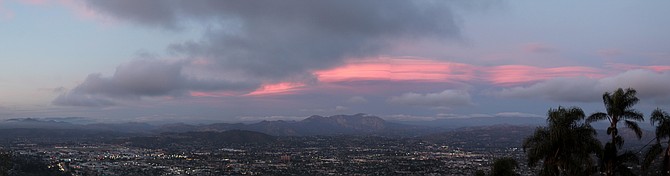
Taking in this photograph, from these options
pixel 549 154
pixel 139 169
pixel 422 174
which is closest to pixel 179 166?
pixel 139 169

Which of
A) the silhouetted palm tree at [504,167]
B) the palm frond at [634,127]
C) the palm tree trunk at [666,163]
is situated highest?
the palm frond at [634,127]

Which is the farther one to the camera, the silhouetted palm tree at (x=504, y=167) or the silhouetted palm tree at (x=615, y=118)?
the silhouetted palm tree at (x=504, y=167)

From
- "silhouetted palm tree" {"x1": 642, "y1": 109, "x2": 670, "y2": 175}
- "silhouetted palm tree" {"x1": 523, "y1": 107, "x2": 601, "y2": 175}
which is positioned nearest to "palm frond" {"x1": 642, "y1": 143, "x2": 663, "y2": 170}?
"silhouetted palm tree" {"x1": 642, "y1": 109, "x2": 670, "y2": 175}

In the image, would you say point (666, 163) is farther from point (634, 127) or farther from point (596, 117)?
point (596, 117)

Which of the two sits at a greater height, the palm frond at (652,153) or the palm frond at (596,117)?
the palm frond at (596,117)

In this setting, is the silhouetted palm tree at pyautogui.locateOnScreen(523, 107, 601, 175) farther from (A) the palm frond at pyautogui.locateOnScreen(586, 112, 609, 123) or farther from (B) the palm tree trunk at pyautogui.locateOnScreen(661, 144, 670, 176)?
(B) the palm tree trunk at pyautogui.locateOnScreen(661, 144, 670, 176)

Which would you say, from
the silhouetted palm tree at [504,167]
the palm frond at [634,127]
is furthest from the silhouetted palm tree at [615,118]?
the silhouetted palm tree at [504,167]

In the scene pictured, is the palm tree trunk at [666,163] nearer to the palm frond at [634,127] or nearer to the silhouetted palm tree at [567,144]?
the palm frond at [634,127]
